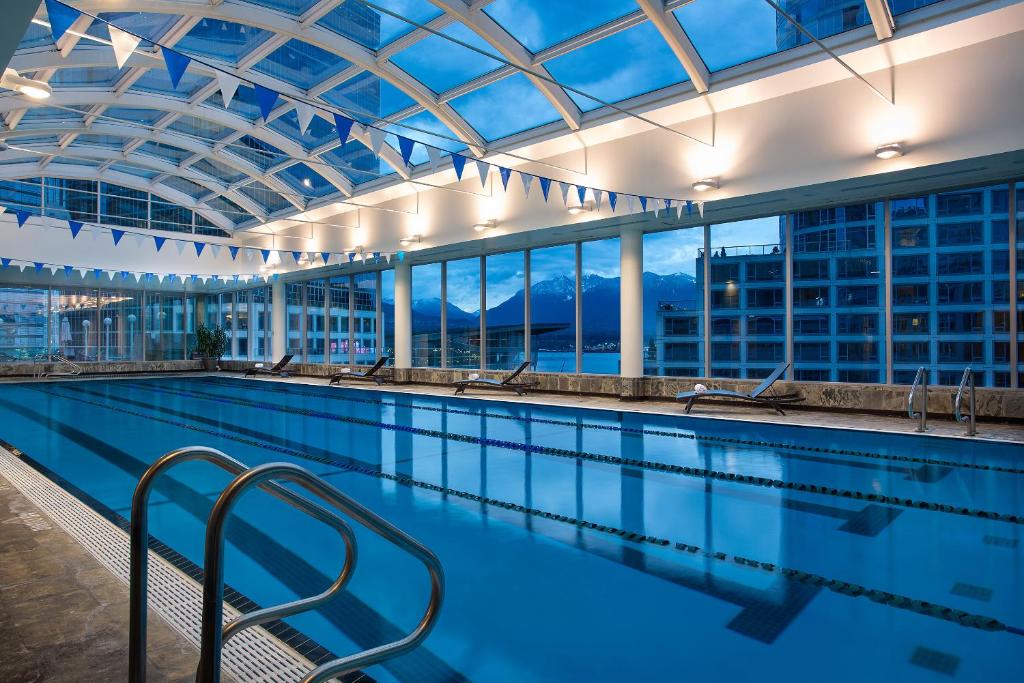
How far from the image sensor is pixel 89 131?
1310 centimetres

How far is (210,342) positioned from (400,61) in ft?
54.7

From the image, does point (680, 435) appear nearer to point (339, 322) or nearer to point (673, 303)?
point (673, 303)

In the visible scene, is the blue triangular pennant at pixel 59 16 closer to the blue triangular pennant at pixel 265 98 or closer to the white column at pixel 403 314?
the blue triangular pennant at pixel 265 98

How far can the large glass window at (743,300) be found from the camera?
10.9 metres

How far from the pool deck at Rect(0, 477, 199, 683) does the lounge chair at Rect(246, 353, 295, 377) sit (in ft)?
52.2

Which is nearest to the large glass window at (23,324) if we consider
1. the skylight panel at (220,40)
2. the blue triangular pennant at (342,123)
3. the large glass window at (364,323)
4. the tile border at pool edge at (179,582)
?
the large glass window at (364,323)

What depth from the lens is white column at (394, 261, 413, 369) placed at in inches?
648

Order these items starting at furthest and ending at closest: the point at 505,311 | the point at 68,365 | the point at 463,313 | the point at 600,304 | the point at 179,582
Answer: the point at 68,365 < the point at 463,313 < the point at 505,311 < the point at 600,304 < the point at 179,582

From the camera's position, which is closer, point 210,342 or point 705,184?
point 705,184

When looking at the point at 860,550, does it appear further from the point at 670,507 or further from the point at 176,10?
the point at 176,10

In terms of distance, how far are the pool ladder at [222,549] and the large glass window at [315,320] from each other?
1897cm

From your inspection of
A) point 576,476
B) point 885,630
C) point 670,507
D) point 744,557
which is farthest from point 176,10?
point 885,630

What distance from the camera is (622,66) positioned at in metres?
9.02

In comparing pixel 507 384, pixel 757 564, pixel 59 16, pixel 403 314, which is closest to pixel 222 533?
pixel 757 564
